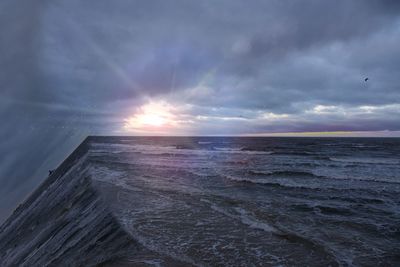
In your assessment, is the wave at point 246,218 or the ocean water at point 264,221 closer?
the ocean water at point 264,221

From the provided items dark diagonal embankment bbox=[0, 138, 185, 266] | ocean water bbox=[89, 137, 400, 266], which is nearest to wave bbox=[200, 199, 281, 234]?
ocean water bbox=[89, 137, 400, 266]

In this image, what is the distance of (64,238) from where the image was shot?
12.0 m

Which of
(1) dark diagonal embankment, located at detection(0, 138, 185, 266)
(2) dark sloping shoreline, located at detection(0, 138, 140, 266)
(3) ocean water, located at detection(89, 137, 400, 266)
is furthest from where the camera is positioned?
(2) dark sloping shoreline, located at detection(0, 138, 140, 266)

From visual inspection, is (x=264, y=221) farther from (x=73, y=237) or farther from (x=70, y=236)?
(x=70, y=236)

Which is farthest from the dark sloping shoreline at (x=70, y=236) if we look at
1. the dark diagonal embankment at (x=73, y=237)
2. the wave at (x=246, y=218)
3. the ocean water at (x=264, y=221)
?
the wave at (x=246, y=218)

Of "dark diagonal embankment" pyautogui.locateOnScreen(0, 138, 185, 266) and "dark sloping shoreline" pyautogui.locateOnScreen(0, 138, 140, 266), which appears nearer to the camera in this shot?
"dark diagonal embankment" pyautogui.locateOnScreen(0, 138, 185, 266)

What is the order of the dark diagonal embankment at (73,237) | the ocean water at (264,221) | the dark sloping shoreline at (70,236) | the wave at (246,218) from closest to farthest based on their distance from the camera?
1. the ocean water at (264,221)
2. the dark diagonal embankment at (73,237)
3. the dark sloping shoreline at (70,236)
4. the wave at (246,218)

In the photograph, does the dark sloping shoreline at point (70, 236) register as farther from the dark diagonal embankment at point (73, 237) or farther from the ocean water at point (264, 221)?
the ocean water at point (264, 221)

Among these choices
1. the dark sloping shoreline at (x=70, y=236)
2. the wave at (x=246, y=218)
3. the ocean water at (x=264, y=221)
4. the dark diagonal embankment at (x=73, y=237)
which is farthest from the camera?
the wave at (x=246, y=218)

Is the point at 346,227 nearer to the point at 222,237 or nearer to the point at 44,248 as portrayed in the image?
the point at 222,237

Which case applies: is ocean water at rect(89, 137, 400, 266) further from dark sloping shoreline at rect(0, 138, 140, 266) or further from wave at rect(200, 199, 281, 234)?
dark sloping shoreline at rect(0, 138, 140, 266)

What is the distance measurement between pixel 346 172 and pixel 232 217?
22.2 m

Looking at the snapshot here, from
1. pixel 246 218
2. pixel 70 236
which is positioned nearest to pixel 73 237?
pixel 70 236

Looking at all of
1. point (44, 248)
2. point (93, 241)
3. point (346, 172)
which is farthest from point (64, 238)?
point (346, 172)
